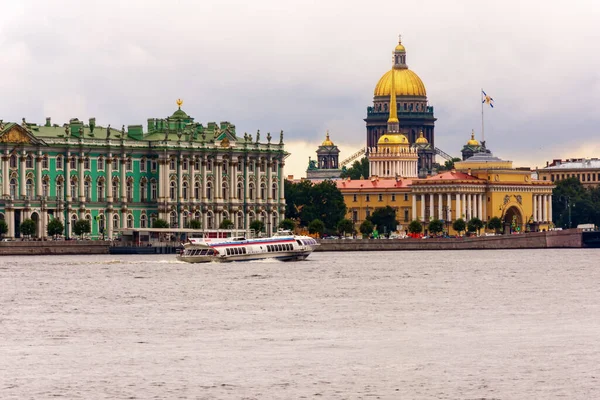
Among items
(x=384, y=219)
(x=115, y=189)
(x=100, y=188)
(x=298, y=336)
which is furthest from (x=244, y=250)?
(x=384, y=219)

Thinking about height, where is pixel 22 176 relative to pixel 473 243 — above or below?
above

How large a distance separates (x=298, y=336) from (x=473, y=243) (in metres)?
70.3

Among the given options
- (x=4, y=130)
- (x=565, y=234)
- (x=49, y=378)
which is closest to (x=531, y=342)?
(x=49, y=378)

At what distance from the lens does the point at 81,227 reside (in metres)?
99.1

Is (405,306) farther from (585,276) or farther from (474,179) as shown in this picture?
(474,179)

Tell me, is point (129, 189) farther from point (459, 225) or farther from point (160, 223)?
point (459, 225)

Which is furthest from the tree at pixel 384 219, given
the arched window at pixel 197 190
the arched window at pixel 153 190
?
the arched window at pixel 153 190

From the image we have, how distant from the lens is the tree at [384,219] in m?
134

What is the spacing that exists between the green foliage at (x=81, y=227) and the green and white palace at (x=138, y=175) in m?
1.62

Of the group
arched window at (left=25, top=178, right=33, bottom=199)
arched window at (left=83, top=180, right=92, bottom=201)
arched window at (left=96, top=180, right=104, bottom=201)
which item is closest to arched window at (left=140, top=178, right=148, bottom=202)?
arched window at (left=96, top=180, right=104, bottom=201)

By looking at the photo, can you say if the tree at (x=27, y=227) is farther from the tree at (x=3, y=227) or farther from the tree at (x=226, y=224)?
the tree at (x=226, y=224)

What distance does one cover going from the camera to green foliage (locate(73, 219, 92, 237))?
9875cm

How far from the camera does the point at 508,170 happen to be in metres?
138

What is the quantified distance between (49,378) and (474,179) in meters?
103
